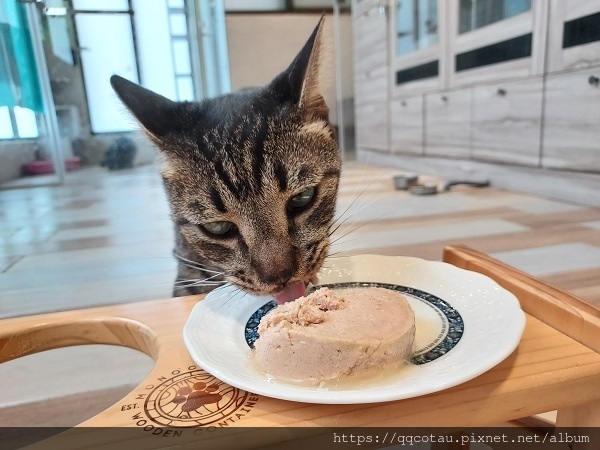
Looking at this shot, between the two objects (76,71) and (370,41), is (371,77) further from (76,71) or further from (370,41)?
(76,71)

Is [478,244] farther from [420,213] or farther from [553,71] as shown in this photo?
[553,71]

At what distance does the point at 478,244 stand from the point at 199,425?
1390mm

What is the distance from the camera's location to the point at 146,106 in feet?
2.64

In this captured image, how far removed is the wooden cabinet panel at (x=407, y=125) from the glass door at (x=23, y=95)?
2.37 m

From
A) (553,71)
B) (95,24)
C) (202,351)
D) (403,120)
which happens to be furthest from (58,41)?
(403,120)

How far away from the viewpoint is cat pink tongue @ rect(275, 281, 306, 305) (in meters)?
0.68

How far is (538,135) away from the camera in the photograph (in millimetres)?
2238

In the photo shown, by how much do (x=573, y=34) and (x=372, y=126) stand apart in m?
2.37

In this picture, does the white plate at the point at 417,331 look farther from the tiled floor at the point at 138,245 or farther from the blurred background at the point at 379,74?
the blurred background at the point at 379,74

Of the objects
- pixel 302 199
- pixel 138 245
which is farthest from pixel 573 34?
pixel 138 245

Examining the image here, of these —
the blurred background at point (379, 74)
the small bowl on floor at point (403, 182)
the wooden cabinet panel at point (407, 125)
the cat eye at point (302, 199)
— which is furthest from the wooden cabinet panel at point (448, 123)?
the cat eye at point (302, 199)

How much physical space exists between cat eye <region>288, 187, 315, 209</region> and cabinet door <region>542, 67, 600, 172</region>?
5.51 feet

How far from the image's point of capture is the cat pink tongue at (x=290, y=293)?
26.7 inches

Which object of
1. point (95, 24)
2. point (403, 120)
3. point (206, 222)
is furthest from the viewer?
point (403, 120)
